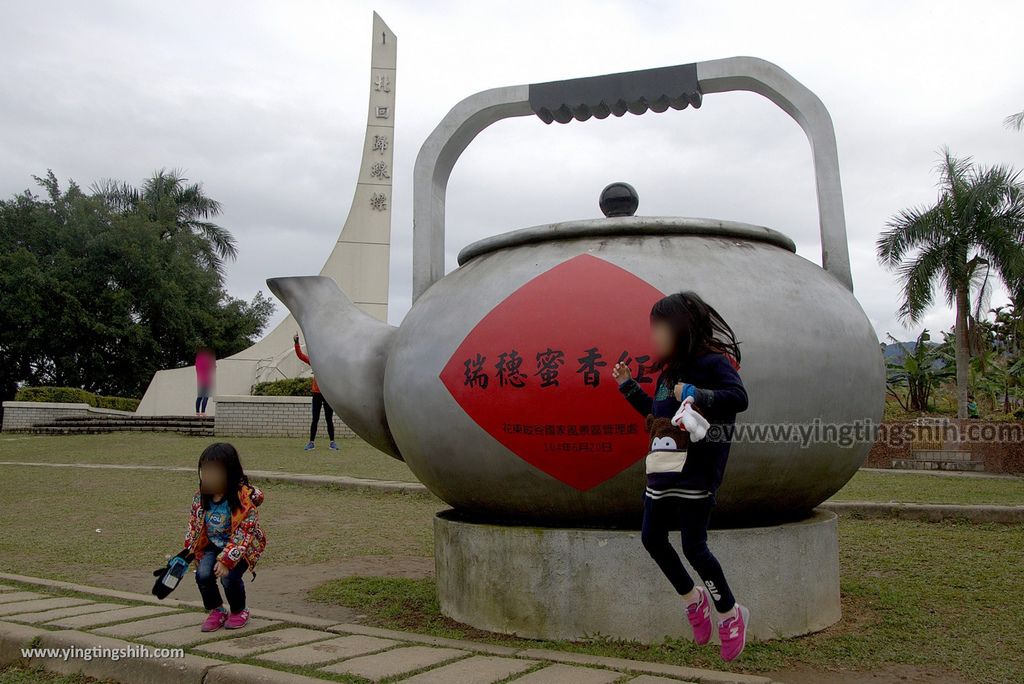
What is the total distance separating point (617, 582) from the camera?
395 centimetres

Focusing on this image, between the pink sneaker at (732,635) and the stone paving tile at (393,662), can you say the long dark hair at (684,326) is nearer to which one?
the pink sneaker at (732,635)

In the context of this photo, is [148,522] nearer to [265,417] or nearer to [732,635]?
[732,635]

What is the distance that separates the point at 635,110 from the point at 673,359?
2.30 metres

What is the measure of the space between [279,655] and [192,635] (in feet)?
2.01

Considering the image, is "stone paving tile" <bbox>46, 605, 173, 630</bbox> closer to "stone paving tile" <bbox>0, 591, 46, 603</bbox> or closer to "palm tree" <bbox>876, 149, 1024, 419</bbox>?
"stone paving tile" <bbox>0, 591, 46, 603</bbox>

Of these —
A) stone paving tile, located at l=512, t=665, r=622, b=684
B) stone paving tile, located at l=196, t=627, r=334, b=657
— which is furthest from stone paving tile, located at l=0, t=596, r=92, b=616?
stone paving tile, located at l=512, t=665, r=622, b=684

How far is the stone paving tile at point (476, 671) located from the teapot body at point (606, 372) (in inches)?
32.0

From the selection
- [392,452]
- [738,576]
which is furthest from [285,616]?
[738,576]

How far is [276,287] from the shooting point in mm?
5449

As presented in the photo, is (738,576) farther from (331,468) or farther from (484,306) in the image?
(331,468)

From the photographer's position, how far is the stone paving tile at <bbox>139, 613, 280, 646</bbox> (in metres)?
3.90

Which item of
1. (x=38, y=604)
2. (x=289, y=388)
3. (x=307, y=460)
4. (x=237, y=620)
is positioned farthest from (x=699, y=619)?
(x=289, y=388)

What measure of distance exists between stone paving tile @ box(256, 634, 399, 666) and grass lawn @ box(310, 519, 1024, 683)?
1.52ft

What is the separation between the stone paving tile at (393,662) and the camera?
3.39 metres
